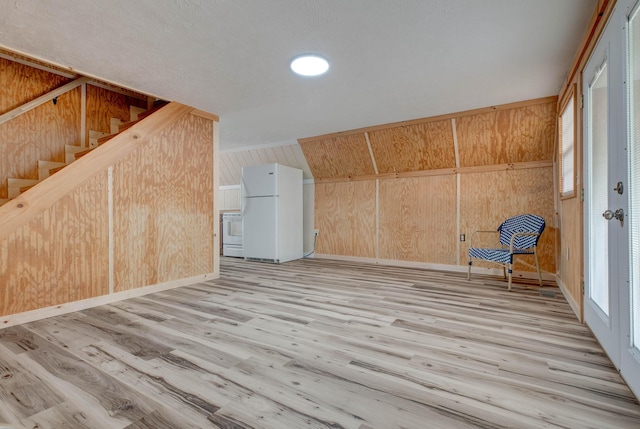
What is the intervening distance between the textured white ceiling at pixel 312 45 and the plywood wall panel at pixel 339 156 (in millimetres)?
1413

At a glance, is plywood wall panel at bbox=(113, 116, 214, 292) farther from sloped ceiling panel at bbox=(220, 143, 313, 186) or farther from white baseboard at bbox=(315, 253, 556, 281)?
white baseboard at bbox=(315, 253, 556, 281)

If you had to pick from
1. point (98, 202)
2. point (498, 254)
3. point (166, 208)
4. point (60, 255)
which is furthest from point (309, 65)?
point (498, 254)

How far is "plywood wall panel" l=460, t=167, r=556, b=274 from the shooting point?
3.93 meters

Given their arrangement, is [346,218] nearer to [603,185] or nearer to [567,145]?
[567,145]

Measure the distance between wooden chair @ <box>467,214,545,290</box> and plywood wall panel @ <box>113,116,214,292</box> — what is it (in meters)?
3.43

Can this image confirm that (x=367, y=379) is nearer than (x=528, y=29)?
Yes

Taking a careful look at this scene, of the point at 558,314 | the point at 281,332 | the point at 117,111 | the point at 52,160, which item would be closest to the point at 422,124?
the point at 558,314

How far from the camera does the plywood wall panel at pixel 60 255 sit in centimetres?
240

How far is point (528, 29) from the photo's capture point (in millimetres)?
2113

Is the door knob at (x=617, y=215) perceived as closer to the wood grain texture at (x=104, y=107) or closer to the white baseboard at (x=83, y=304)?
the white baseboard at (x=83, y=304)

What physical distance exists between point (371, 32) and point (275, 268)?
3.51 meters

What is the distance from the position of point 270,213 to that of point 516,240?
11.7 feet

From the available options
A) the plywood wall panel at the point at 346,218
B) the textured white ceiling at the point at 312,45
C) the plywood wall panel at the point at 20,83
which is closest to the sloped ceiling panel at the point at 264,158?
the plywood wall panel at the point at 346,218

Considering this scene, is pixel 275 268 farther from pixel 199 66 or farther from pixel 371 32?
pixel 371 32
